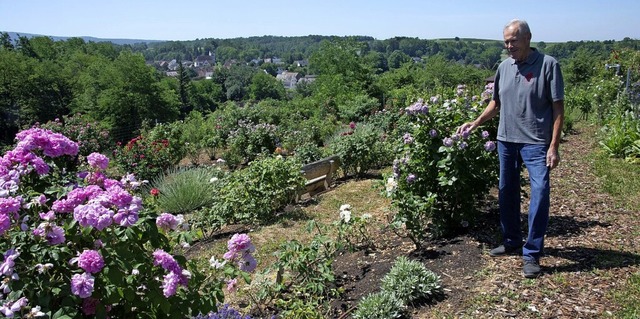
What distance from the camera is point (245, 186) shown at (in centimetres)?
553

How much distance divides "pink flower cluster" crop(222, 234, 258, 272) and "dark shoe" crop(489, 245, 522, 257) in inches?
76.0

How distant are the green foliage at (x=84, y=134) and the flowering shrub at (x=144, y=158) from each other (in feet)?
7.08

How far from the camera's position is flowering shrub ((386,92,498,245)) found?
3.64 metres

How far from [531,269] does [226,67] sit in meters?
129

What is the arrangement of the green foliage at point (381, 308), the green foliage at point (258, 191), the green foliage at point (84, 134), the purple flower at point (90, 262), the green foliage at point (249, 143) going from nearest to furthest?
the purple flower at point (90, 262)
the green foliage at point (381, 308)
the green foliage at point (258, 191)
the green foliage at point (249, 143)
the green foliage at point (84, 134)

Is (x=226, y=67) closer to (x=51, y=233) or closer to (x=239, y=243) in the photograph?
(x=239, y=243)

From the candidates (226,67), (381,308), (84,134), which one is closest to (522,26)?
(381,308)

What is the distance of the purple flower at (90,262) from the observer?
5.45ft

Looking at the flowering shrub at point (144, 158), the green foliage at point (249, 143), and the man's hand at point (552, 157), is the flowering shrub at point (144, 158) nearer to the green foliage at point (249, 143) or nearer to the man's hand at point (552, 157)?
the green foliage at point (249, 143)

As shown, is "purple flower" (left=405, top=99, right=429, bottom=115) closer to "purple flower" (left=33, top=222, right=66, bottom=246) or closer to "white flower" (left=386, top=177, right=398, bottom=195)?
"white flower" (left=386, top=177, right=398, bottom=195)

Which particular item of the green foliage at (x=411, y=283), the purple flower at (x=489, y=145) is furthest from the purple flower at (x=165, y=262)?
the purple flower at (x=489, y=145)

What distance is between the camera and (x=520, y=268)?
10.4 feet

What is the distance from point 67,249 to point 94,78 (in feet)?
156

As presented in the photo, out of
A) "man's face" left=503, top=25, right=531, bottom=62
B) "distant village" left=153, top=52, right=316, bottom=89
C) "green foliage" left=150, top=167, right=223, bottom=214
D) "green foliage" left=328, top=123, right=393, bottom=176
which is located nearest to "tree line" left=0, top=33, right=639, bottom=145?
"green foliage" left=328, top=123, right=393, bottom=176
